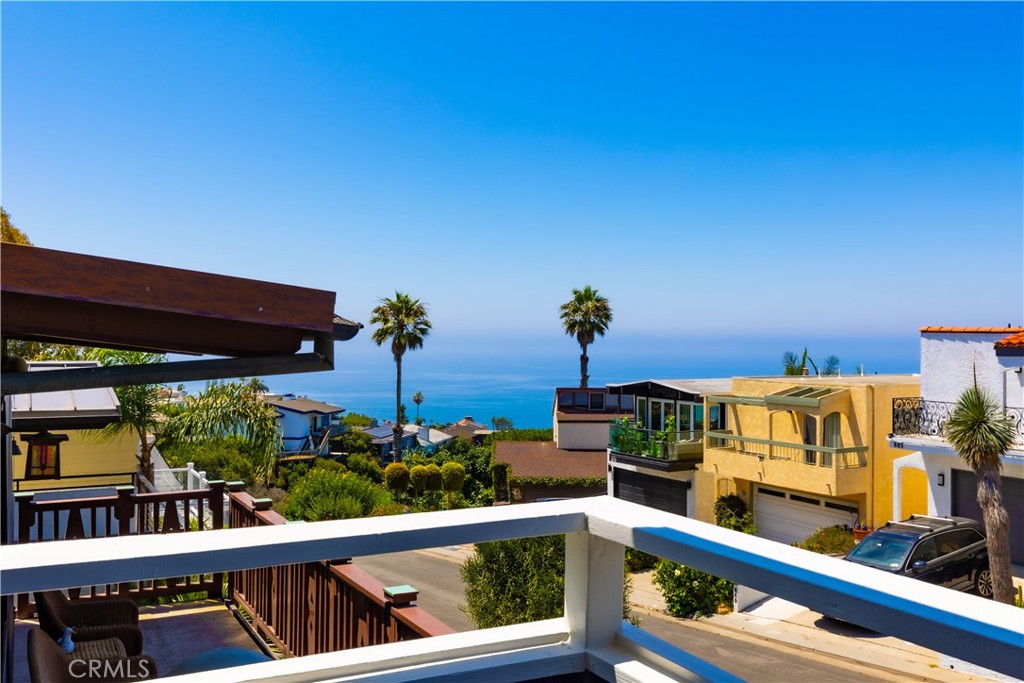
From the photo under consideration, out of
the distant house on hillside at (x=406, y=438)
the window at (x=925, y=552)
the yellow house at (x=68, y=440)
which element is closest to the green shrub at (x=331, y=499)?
the yellow house at (x=68, y=440)

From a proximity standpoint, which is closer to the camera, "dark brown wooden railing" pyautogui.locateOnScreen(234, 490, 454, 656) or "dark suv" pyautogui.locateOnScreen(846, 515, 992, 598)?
"dark brown wooden railing" pyautogui.locateOnScreen(234, 490, 454, 656)

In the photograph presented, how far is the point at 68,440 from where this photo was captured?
9.87 m

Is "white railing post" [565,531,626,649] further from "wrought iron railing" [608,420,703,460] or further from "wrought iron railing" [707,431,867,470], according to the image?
"wrought iron railing" [608,420,703,460]

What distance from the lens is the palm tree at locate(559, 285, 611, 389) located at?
40000 millimetres

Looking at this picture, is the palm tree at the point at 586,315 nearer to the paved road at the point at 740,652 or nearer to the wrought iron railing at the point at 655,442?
the wrought iron railing at the point at 655,442

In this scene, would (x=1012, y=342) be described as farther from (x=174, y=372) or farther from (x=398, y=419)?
(x=398, y=419)

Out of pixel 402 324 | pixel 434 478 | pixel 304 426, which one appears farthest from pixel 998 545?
pixel 304 426

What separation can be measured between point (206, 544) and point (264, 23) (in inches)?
1126

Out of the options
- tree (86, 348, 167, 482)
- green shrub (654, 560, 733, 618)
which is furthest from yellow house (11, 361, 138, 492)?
green shrub (654, 560, 733, 618)

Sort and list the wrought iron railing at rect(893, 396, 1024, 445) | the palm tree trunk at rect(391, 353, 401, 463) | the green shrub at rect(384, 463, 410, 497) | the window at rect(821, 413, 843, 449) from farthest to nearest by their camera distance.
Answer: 1. the palm tree trunk at rect(391, 353, 401, 463)
2. the green shrub at rect(384, 463, 410, 497)
3. the window at rect(821, 413, 843, 449)
4. the wrought iron railing at rect(893, 396, 1024, 445)

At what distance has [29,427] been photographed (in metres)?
6.29

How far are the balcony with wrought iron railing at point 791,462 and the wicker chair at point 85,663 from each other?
17005 millimetres

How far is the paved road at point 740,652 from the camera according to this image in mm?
9914

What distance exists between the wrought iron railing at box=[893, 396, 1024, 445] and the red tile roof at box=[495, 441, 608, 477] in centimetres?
1360
